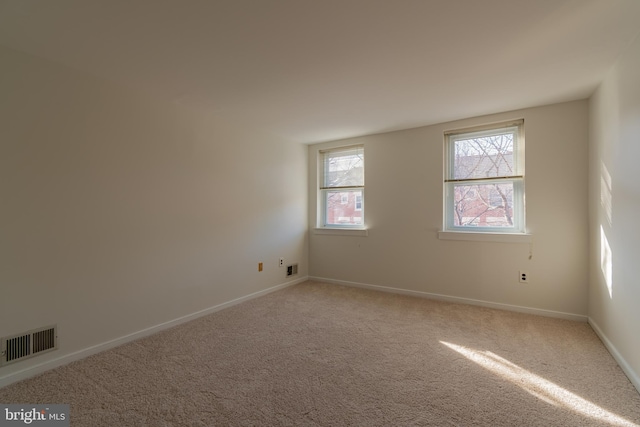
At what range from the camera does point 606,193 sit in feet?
7.73

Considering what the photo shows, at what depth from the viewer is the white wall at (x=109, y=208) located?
1951mm

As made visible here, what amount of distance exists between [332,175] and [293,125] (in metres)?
1.18

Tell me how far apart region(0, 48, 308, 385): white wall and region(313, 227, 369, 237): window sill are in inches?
47.2

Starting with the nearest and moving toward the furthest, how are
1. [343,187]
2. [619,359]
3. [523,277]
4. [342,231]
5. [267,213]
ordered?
1. [619,359]
2. [523,277]
3. [267,213]
4. [342,231]
5. [343,187]

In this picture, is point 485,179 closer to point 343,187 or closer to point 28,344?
point 343,187

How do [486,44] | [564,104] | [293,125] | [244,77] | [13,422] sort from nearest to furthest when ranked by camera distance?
[13,422]
[486,44]
[244,77]
[564,104]
[293,125]

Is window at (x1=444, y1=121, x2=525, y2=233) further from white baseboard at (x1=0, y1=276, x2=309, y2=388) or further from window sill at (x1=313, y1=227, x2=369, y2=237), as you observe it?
white baseboard at (x1=0, y1=276, x2=309, y2=388)

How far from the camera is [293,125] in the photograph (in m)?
3.68

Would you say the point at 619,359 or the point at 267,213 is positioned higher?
the point at 267,213

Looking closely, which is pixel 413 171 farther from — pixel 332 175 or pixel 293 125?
pixel 293 125

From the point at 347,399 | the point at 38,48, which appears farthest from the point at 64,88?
the point at 347,399

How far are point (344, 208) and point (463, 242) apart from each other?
1.74m

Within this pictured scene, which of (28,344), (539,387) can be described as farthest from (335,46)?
(28,344)

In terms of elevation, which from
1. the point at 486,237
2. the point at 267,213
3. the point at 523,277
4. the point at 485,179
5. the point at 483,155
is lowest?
the point at 523,277
